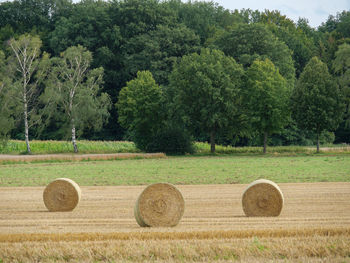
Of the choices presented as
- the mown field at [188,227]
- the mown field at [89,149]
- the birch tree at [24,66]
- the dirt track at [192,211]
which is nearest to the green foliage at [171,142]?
the mown field at [89,149]

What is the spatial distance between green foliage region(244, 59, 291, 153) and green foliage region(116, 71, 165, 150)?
993 centimetres

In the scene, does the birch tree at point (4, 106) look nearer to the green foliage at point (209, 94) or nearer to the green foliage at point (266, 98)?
the green foliage at point (209, 94)

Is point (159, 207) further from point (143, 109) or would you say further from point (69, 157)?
point (143, 109)

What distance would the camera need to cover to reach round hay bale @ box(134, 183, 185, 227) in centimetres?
1405

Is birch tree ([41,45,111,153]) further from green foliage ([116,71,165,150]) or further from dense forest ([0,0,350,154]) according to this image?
green foliage ([116,71,165,150])

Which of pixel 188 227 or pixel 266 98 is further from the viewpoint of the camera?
pixel 266 98

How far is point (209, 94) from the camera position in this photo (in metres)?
58.6

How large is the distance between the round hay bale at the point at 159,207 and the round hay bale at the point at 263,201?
3.22 metres

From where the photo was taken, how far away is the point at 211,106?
2309 inches


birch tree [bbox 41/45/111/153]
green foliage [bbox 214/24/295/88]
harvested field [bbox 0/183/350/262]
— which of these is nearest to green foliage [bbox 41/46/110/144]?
birch tree [bbox 41/45/111/153]

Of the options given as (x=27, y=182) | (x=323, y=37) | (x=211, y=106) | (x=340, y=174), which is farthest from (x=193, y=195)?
(x=323, y=37)

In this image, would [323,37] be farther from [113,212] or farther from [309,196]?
[113,212]

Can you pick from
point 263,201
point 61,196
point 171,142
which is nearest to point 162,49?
point 171,142

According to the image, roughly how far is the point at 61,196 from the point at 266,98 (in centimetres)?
4226
